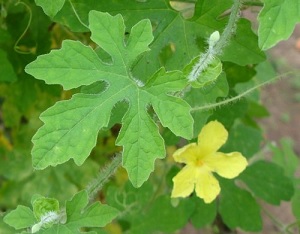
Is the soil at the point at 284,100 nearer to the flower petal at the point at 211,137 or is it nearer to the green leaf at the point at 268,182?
the green leaf at the point at 268,182

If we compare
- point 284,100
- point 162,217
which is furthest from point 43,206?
point 284,100

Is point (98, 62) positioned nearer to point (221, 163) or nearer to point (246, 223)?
point (221, 163)

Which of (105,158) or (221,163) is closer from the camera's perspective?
(221,163)

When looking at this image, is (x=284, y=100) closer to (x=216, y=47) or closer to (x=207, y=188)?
(x=207, y=188)

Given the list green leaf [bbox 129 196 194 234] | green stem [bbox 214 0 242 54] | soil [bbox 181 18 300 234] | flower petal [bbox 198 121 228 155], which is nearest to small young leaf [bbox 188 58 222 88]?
green stem [bbox 214 0 242 54]

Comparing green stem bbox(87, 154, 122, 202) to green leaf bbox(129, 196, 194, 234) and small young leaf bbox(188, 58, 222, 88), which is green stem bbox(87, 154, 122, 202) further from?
green leaf bbox(129, 196, 194, 234)

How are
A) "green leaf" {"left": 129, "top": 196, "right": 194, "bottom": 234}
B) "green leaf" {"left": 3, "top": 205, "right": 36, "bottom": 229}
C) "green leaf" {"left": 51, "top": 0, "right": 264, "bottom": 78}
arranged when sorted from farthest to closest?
"green leaf" {"left": 129, "top": 196, "right": 194, "bottom": 234}
"green leaf" {"left": 51, "top": 0, "right": 264, "bottom": 78}
"green leaf" {"left": 3, "top": 205, "right": 36, "bottom": 229}

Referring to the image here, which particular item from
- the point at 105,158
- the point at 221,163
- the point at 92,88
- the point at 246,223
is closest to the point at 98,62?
the point at 92,88
